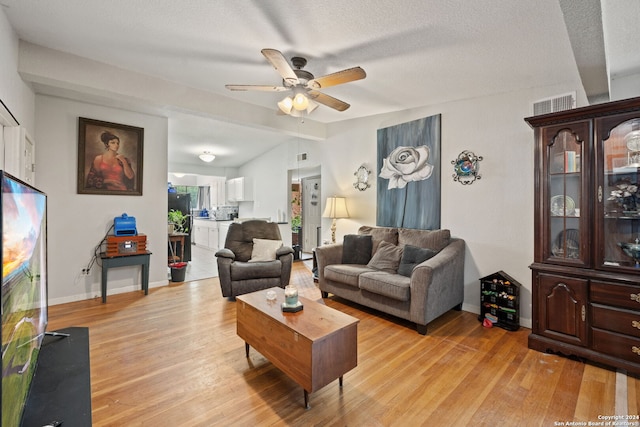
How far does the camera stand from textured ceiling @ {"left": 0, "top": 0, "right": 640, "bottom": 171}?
1928 millimetres

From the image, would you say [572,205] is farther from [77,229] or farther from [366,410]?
[77,229]

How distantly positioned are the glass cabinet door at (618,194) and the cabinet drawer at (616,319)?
32 centimetres

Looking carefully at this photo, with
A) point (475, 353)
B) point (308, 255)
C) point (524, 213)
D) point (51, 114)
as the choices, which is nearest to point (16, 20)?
point (51, 114)

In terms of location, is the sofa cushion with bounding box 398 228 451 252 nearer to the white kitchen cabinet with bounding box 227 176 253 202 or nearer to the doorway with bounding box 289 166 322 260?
the doorway with bounding box 289 166 322 260

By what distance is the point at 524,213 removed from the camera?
297 centimetres

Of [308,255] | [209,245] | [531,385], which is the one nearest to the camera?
[531,385]

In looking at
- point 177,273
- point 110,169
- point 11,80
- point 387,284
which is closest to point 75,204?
point 110,169

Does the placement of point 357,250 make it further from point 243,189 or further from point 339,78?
point 243,189

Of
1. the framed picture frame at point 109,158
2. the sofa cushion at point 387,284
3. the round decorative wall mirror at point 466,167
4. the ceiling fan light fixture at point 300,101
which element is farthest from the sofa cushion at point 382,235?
the framed picture frame at point 109,158

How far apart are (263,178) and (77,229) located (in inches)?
157

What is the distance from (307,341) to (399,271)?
180cm

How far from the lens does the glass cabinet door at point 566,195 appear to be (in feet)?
7.51

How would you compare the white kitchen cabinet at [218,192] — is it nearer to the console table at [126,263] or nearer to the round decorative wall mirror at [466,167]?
the console table at [126,263]

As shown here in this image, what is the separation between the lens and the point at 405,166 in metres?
3.91
